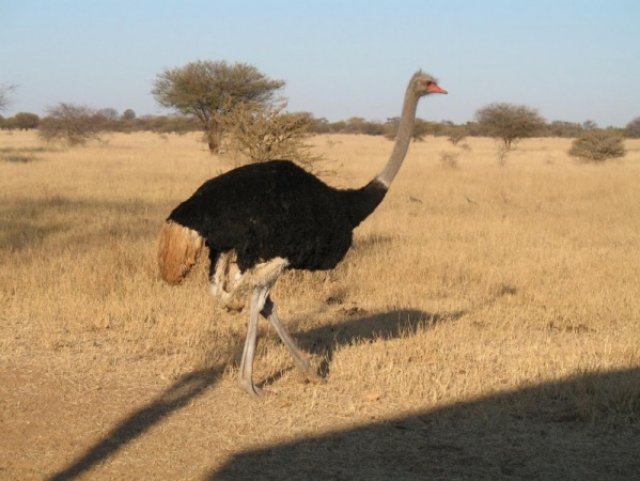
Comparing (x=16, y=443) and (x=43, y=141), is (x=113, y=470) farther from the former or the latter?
(x=43, y=141)

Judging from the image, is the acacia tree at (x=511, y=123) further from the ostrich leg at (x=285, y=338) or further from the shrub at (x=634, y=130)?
the shrub at (x=634, y=130)

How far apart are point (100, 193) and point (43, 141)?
22.9 meters

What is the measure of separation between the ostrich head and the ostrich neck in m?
0.05

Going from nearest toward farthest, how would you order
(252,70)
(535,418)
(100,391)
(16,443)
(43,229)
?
1. (16,443)
2. (535,418)
3. (100,391)
4. (43,229)
5. (252,70)

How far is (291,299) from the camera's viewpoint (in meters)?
7.71

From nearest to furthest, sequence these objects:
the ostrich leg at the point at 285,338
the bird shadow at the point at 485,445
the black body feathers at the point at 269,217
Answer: the bird shadow at the point at 485,445 → the black body feathers at the point at 269,217 → the ostrich leg at the point at 285,338

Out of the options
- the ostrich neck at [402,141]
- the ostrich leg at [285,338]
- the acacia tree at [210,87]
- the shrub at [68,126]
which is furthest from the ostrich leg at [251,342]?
the shrub at [68,126]

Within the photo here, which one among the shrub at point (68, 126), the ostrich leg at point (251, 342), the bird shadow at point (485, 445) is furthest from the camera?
the shrub at point (68, 126)

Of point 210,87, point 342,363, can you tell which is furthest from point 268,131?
point 210,87

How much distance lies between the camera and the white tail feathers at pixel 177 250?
470 cm

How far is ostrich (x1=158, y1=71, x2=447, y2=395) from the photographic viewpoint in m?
Answer: 4.66

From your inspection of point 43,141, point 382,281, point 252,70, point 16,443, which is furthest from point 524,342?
point 43,141

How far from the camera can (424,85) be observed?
5.87 metres

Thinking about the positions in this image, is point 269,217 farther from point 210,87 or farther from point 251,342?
point 210,87
